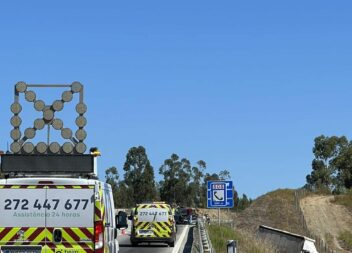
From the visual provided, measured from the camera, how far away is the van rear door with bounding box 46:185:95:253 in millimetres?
12672

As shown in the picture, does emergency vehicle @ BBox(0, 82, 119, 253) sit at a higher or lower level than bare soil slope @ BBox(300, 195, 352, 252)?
higher

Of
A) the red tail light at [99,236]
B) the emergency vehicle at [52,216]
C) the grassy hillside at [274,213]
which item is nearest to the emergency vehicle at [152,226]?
the emergency vehicle at [52,216]

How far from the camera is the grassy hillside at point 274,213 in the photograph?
7344 centimetres

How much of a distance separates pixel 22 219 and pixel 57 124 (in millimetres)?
4607

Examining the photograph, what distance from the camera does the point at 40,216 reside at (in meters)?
12.8

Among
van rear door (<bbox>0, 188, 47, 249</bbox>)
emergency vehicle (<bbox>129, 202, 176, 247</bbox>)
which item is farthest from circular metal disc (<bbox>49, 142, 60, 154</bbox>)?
emergency vehicle (<bbox>129, 202, 176, 247</bbox>)

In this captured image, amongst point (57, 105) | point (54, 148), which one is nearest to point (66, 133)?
point (57, 105)

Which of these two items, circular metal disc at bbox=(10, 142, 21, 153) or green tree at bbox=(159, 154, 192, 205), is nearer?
circular metal disc at bbox=(10, 142, 21, 153)

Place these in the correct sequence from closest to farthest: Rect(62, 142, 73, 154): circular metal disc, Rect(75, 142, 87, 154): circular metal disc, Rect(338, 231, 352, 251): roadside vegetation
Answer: Rect(62, 142, 73, 154): circular metal disc < Rect(75, 142, 87, 154): circular metal disc < Rect(338, 231, 352, 251): roadside vegetation

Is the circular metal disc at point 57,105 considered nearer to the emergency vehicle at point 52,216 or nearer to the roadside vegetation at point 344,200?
the emergency vehicle at point 52,216

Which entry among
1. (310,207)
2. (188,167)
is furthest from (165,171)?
(310,207)

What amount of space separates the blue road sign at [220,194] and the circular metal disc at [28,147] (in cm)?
988

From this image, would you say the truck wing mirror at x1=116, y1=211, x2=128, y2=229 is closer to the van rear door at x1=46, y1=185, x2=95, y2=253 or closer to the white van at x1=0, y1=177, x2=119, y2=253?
the white van at x1=0, y1=177, x2=119, y2=253

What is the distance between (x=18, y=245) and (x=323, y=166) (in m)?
123
